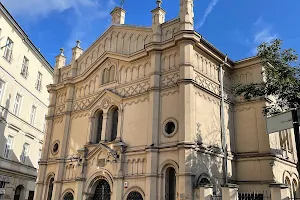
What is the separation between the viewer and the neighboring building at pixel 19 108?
2642 cm

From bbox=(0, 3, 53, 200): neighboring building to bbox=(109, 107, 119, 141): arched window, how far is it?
1053cm

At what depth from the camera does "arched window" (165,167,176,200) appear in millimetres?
16531

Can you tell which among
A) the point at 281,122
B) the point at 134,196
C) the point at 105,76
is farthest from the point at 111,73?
the point at 281,122

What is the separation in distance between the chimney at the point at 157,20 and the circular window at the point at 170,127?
5.58 m

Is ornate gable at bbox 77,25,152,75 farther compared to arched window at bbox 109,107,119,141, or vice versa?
ornate gable at bbox 77,25,152,75

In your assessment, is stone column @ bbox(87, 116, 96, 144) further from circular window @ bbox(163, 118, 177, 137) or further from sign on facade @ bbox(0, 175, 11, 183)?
sign on facade @ bbox(0, 175, 11, 183)

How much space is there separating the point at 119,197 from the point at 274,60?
1143 cm

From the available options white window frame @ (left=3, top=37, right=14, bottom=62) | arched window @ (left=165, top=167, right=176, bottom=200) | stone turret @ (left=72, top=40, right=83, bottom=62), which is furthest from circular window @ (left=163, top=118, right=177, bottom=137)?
white window frame @ (left=3, top=37, right=14, bottom=62)

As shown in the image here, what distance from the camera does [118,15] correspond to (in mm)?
24391

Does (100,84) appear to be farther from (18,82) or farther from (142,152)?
(18,82)

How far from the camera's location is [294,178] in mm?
21266

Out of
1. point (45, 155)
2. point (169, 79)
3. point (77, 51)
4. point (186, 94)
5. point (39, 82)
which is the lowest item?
point (45, 155)

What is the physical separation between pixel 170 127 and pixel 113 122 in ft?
16.8

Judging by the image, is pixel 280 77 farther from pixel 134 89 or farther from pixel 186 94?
pixel 134 89
